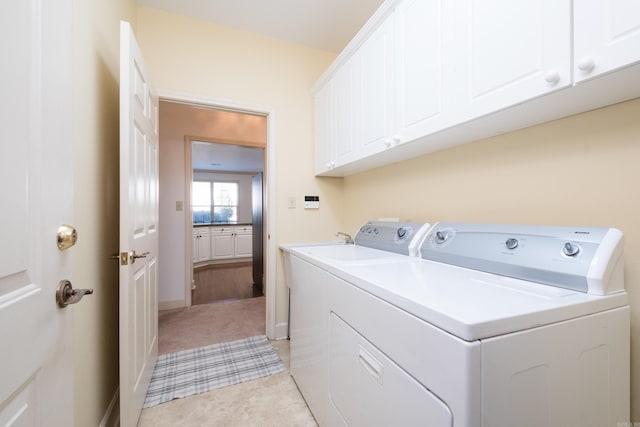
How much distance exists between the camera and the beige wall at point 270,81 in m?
2.04

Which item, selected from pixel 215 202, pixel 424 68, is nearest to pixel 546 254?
pixel 424 68

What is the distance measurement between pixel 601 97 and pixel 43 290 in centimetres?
164

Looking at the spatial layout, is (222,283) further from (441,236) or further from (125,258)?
(441,236)

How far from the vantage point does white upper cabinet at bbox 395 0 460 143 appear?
1084 millimetres

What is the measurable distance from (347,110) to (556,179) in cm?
125

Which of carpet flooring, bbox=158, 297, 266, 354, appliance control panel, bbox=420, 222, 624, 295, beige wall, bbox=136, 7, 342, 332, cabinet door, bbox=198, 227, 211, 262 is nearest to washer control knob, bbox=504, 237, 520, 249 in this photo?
appliance control panel, bbox=420, 222, 624, 295

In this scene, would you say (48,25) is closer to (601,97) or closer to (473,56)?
(473,56)

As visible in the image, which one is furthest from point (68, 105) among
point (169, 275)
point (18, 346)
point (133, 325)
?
point (169, 275)

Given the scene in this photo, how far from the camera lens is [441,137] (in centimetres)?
125

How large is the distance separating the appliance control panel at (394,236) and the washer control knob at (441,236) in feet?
0.32

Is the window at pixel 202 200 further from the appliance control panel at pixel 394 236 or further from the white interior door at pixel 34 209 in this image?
the white interior door at pixel 34 209

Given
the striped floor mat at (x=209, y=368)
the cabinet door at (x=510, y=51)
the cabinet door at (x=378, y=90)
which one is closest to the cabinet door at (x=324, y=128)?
the cabinet door at (x=378, y=90)

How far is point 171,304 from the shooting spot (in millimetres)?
3000

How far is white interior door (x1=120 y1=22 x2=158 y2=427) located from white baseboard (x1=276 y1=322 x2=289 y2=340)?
949 millimetres
